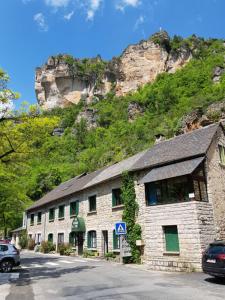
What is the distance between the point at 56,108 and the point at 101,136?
2774 centimetres

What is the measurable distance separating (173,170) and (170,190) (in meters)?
1.15

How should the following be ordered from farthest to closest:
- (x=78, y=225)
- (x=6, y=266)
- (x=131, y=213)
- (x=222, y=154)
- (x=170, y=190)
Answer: (x=78, y=225)
(x=131, y=213)
(x=222, y=154)
(x=170, y=190)
(x=6, y=266)

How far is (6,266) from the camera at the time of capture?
15609 millimetres

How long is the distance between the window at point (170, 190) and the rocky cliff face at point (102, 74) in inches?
3124

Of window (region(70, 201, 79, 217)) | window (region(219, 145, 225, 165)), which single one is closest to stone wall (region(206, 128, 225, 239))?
window (region(219, 145, 225, 165))

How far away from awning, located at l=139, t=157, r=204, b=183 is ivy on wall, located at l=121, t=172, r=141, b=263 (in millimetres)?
2135

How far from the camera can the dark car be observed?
10.6 metres

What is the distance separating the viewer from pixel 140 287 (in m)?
10.2

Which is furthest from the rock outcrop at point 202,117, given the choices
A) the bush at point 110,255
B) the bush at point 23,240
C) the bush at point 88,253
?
the bush at point 23,240

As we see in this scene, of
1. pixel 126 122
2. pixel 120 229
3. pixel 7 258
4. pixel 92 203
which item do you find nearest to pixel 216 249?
pixel 120 229

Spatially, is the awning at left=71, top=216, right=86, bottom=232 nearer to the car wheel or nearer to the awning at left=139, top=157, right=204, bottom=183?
the car wheel

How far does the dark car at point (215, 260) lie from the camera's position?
10.6m

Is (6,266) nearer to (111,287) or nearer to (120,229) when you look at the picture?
(120,229)

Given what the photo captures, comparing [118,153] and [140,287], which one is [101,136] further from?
[140,287]
